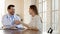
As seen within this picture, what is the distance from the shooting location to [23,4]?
555 cm

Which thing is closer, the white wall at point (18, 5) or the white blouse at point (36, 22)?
the white blouse at point (36, 22)

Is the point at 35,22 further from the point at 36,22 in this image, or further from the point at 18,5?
the point at 18,5

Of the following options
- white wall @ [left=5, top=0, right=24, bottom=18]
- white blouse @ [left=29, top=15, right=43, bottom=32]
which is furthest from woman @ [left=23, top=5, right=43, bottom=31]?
white wall @ [left=5, top=0, right=24, bottom=18]

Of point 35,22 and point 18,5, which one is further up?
point 18,5

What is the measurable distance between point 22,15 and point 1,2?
2.79ft

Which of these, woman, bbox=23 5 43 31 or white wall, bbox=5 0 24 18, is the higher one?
white wall, bbox=5 0 24 18

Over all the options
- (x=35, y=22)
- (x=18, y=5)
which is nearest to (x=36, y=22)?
(x=35, y=22)

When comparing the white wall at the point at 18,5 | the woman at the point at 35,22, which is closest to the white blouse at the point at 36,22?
the woman at the point at 35,22

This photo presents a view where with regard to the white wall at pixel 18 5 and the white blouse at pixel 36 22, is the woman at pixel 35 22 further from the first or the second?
the white wall at pixel 18 5

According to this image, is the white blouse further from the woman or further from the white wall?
the white wall

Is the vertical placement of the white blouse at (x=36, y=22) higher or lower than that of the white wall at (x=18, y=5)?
lower

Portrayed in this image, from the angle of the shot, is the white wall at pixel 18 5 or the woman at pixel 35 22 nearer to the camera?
the woman at pixel 35 22

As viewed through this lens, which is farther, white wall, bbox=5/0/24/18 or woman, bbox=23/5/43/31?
white wall, bbox=5/0/24/18

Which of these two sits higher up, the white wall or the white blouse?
the white wall
